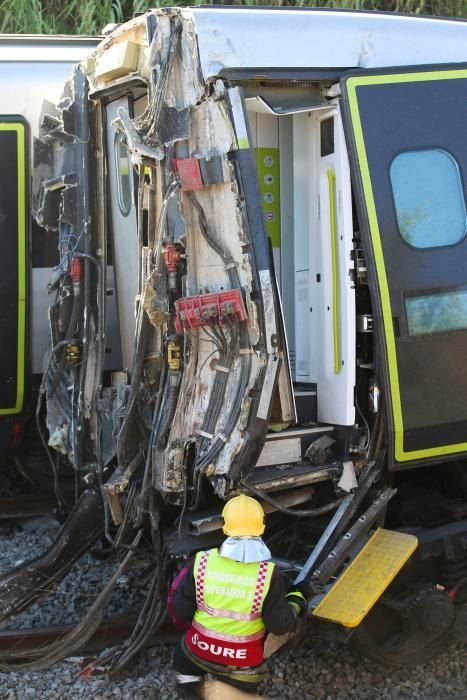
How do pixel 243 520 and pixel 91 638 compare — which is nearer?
pixel 243 520

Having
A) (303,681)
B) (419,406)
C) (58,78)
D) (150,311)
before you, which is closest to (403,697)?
(303,681)

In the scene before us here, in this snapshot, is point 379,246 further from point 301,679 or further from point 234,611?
point 301,679

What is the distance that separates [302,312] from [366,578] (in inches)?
55.4

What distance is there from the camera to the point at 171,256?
14.4ft

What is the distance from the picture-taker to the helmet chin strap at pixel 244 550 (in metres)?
3.74

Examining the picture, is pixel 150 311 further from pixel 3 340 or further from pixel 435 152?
pixel 3 340

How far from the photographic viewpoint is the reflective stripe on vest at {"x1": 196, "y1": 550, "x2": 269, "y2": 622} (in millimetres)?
3768

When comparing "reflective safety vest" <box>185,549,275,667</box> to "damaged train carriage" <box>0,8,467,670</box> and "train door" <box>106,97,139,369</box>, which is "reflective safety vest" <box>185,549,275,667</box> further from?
"train door" <box>106,97,139,369</box>

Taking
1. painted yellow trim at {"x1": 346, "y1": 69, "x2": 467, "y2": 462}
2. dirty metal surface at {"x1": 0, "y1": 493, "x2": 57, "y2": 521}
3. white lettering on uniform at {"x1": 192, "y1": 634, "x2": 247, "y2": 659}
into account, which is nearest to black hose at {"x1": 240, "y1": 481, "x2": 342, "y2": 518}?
painted yellow trim at {"x1": 346, "y1": 69, "x2": 467, "y2": 462}

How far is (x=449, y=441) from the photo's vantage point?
4.55m

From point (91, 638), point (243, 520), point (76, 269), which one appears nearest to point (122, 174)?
point (76, 269)

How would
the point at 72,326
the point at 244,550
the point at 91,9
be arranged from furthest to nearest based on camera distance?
the point at 91,9, the point at 72,326, the point at 244,550

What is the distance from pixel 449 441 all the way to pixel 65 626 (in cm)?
233

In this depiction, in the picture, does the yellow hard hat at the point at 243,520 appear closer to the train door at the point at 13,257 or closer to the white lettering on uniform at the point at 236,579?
the white lettering on uniform at the point at 236,579
